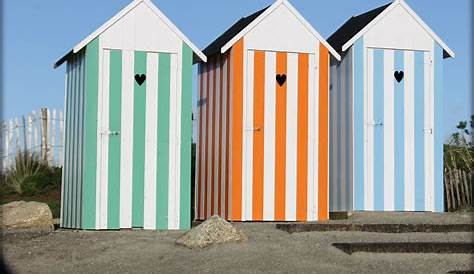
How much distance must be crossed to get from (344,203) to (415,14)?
3.37m

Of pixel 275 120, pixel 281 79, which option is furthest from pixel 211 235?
pixel 281 79

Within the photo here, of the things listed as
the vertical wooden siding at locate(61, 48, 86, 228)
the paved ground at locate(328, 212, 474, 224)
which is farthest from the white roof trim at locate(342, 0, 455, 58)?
the vertical wooden siding at locate(61, 48, 86, 228)

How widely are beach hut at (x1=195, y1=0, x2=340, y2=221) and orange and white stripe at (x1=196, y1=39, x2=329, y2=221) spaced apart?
2 centimetres

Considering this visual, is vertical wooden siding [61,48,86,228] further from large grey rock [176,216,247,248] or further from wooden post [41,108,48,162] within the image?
wooden post [41,108,48,162]

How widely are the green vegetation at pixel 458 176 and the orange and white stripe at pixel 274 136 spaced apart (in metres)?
3.48

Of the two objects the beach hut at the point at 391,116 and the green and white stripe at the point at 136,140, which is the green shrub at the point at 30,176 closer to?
the green and white stripe at the point at 136,140

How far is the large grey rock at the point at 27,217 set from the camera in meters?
11.8

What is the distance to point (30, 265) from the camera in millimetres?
9375

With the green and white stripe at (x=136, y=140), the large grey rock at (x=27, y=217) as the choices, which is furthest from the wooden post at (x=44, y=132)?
the green and white stripe at (x=136, y=140)

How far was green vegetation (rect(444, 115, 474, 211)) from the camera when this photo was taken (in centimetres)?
1503

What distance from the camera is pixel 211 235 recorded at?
999 cm

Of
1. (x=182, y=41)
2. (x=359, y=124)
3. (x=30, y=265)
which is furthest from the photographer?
(x=359, y=124)

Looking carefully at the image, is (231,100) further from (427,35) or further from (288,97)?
(427,35)

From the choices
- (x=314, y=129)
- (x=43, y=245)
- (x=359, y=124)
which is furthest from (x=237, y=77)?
(x=43, y=245)
